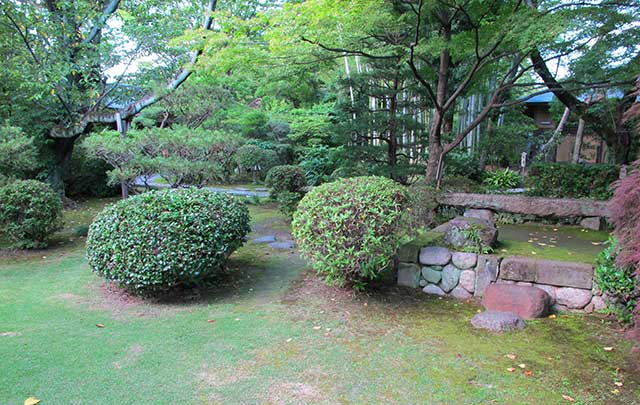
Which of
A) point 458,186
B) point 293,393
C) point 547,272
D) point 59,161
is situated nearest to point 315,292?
point 293,393

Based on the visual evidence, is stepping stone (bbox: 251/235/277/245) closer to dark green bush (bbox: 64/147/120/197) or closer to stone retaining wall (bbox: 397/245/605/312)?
stone retaining wall (bbox: 397/245/605/312)

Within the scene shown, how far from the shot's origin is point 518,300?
3.64m

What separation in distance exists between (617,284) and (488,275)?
1024 mm

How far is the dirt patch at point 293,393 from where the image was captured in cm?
237

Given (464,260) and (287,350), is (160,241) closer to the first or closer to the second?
(287,350)

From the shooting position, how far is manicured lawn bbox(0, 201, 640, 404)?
2.46m

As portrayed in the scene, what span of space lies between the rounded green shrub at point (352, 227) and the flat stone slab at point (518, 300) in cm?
98

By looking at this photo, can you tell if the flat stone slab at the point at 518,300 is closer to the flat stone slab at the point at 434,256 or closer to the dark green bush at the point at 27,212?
the flat stone slab at the point at 434,256

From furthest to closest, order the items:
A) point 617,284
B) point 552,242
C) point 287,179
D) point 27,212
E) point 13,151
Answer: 1. point 287,179
2. point 13,151
3. point 27,212
4. point 552,242
5. point 617,284

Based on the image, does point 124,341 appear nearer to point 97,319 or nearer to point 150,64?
point 97,319

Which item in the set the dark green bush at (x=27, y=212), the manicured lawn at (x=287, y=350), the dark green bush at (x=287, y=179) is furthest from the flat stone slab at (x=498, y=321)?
the dark green bush at (x=27, y=212)

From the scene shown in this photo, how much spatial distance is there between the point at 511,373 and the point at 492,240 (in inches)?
73.0

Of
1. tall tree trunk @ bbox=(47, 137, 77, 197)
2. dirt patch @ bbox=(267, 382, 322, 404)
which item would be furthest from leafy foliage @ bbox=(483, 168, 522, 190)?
tall tree trunk @ bbox=(47, 137, 77, 197)

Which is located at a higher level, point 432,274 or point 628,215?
point 628,215
